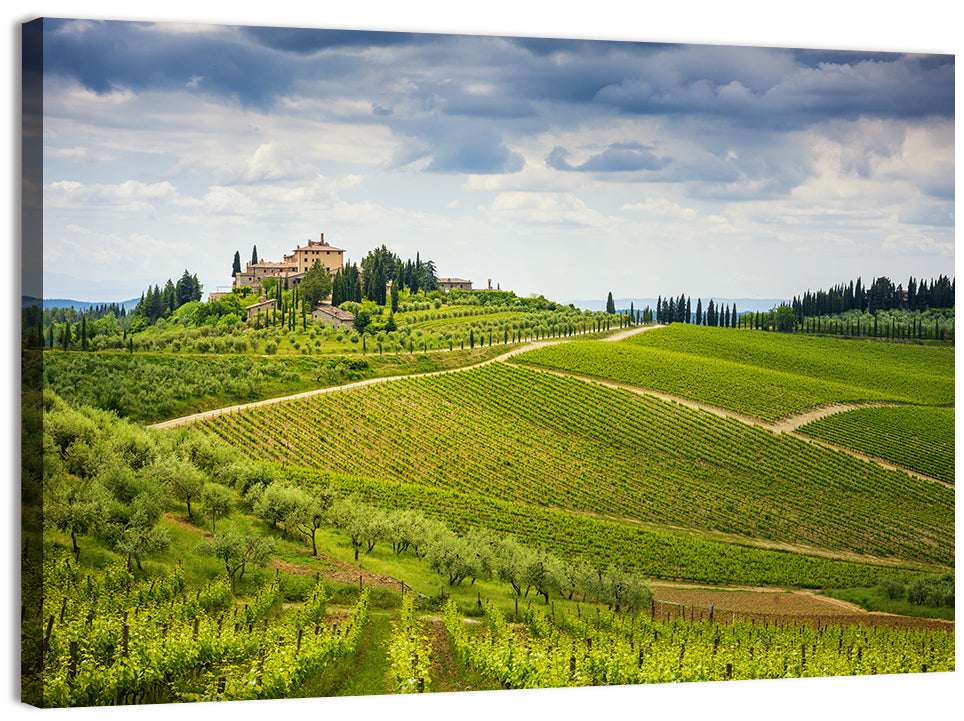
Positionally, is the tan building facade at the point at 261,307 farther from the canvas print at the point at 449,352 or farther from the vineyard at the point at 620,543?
the vineyard at the point at 620,543

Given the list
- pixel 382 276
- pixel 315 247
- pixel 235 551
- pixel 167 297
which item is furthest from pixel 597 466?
pixel 167 297

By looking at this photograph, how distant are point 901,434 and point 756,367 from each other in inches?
151

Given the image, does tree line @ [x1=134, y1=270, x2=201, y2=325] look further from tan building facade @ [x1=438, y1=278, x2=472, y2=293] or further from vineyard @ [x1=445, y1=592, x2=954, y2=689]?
vineyard @ [x1=445, y1=592, x2=954, y2=689]

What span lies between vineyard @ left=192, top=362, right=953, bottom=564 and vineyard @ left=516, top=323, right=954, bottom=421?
2.18m

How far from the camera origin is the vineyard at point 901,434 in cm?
1604

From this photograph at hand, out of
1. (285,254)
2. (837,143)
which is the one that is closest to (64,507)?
(285,254)

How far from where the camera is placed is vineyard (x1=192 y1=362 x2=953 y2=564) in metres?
14.8

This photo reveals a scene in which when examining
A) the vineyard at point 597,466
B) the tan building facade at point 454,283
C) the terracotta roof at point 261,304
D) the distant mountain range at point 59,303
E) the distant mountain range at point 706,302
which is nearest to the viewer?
the distant mountain range at point 59,303

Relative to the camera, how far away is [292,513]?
43.2ft

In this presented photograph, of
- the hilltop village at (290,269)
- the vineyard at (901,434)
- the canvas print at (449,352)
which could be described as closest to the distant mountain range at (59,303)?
the canvas print at (449,352)

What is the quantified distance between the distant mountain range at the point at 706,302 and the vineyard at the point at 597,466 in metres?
2.69

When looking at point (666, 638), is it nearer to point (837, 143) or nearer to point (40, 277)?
point (837, 143)

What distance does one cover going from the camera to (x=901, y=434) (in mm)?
17234

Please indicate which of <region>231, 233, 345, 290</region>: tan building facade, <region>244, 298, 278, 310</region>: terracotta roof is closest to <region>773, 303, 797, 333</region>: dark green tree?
<region>231, 233, 345, 290</region>: tan building facade
